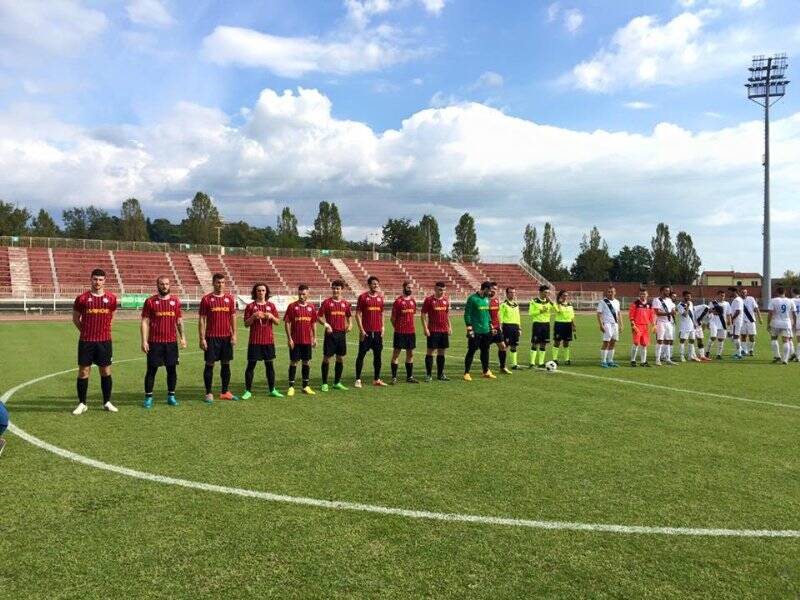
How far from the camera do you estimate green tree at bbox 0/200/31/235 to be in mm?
76688

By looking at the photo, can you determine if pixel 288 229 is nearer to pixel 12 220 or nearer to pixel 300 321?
pixel 12 220

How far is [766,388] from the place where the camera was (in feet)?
37.8

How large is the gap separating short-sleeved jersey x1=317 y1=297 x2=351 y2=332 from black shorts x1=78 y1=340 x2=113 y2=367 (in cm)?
368

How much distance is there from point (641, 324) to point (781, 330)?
4690 mm

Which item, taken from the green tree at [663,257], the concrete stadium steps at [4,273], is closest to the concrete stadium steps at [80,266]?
→ the concrete stadium steps at [4,273]

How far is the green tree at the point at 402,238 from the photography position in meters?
99.3

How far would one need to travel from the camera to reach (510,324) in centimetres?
1441

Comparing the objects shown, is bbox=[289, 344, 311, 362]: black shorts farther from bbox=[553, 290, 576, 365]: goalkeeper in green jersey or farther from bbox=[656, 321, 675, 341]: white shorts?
bbox=[656, 321, 675, 341]: white shorts

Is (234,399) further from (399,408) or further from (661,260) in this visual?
(661,260)

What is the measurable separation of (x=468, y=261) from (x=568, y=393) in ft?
190

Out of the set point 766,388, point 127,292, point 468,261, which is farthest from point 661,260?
point 766,388

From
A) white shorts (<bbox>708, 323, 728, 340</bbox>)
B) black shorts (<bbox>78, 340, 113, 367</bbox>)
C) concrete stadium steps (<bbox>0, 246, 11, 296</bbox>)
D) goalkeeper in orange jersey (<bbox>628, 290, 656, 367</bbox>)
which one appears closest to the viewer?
black shorts (<bbox>78, 340, 113, 367</bbox>)

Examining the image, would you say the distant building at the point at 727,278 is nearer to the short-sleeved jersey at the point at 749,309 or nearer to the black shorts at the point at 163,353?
the short-sleeved jersey at the point at 749,309

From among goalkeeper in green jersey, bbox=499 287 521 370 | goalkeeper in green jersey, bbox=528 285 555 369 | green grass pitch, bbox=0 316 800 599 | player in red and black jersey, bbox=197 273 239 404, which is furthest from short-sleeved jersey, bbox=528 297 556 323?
player in red and black jersey, bbox=197 273 239 404
